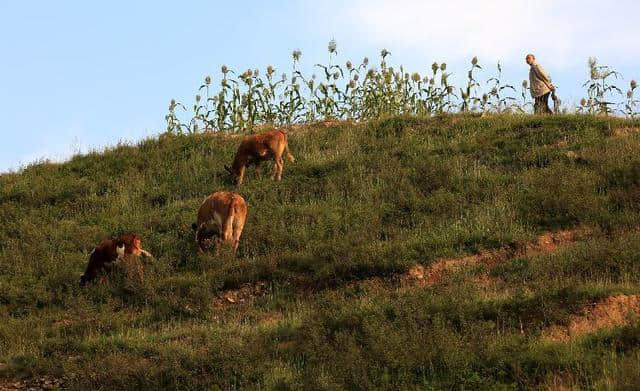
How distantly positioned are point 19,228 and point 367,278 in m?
8.02

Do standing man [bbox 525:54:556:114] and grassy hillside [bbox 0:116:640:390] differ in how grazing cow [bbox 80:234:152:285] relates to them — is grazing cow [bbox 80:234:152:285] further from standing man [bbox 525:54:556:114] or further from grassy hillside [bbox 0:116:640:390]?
standing man [bbox 525:54:556:114]

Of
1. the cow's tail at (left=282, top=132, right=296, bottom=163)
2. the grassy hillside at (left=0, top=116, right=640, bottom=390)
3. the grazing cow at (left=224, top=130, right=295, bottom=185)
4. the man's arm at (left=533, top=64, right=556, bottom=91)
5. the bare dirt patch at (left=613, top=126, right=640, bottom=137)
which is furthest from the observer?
the man's arm at (left=533, top=64, right=556, bottom=91)

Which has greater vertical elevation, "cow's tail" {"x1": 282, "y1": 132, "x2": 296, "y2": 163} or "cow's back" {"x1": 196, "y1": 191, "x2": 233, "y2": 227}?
"cow's tail" {"x1": 282, "y1": 132, "x2": 296, "y2": 163}

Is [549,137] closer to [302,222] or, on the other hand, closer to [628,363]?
[302,222]

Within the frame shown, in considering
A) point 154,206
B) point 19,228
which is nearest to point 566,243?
point 154,206

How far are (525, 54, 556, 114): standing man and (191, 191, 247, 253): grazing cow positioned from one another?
31.8ft

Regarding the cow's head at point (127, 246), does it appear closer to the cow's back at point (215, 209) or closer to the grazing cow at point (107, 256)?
the grazing cow at point (107, 256)

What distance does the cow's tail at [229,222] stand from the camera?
18.3 meters

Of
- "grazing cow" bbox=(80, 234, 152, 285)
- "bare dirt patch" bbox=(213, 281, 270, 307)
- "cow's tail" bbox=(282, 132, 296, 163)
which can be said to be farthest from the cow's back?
"cow's tail" bbox=(282, 132, 296, 163)

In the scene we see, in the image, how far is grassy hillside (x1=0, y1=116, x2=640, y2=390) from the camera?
40.2ft

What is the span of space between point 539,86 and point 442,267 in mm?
9652

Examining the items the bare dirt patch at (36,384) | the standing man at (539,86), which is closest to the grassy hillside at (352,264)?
the bare dirt patch at (36,384)

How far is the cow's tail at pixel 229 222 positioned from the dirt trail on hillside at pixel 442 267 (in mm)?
1526

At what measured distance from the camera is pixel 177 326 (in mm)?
15336
